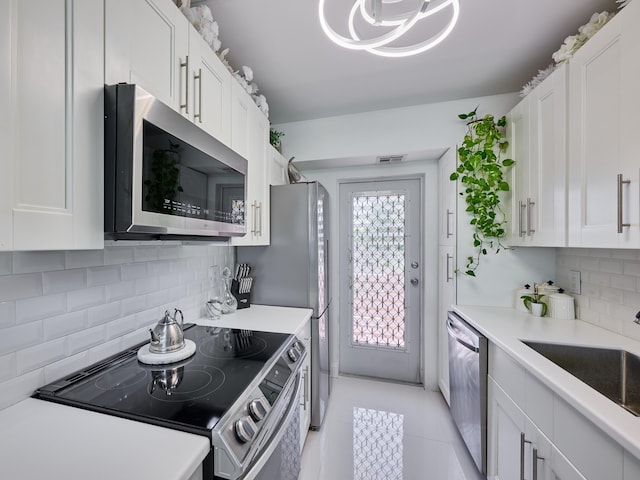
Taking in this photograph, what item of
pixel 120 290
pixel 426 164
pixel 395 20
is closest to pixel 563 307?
pixel 426 164

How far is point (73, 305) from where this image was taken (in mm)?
985

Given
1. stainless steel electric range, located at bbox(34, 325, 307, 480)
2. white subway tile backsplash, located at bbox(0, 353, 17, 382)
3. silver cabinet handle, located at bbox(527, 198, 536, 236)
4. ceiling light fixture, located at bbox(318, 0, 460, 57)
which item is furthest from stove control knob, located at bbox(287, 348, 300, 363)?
silver cabinet handle, located at bbox(527, 198, 536, 236)

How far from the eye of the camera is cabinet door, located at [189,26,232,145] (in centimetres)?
115

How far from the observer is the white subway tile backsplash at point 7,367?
0.79m

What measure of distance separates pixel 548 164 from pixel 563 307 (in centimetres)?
91

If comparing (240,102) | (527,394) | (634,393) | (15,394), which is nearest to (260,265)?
(240,102)

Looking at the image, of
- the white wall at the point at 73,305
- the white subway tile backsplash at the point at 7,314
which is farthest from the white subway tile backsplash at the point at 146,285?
the white subway tile backsplash at the point at 7,314

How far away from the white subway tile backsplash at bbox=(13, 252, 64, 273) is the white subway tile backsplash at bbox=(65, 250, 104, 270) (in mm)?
24

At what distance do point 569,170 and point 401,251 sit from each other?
1.50 meters

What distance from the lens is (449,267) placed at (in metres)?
2.21

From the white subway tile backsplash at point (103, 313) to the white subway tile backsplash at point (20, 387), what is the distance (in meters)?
0.21

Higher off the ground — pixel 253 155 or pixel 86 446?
pixel 253 155

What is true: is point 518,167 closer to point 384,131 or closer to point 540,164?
point 540,164

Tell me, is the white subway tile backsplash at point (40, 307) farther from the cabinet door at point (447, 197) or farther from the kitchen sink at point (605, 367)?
the cabinet door at point (447, 197)
